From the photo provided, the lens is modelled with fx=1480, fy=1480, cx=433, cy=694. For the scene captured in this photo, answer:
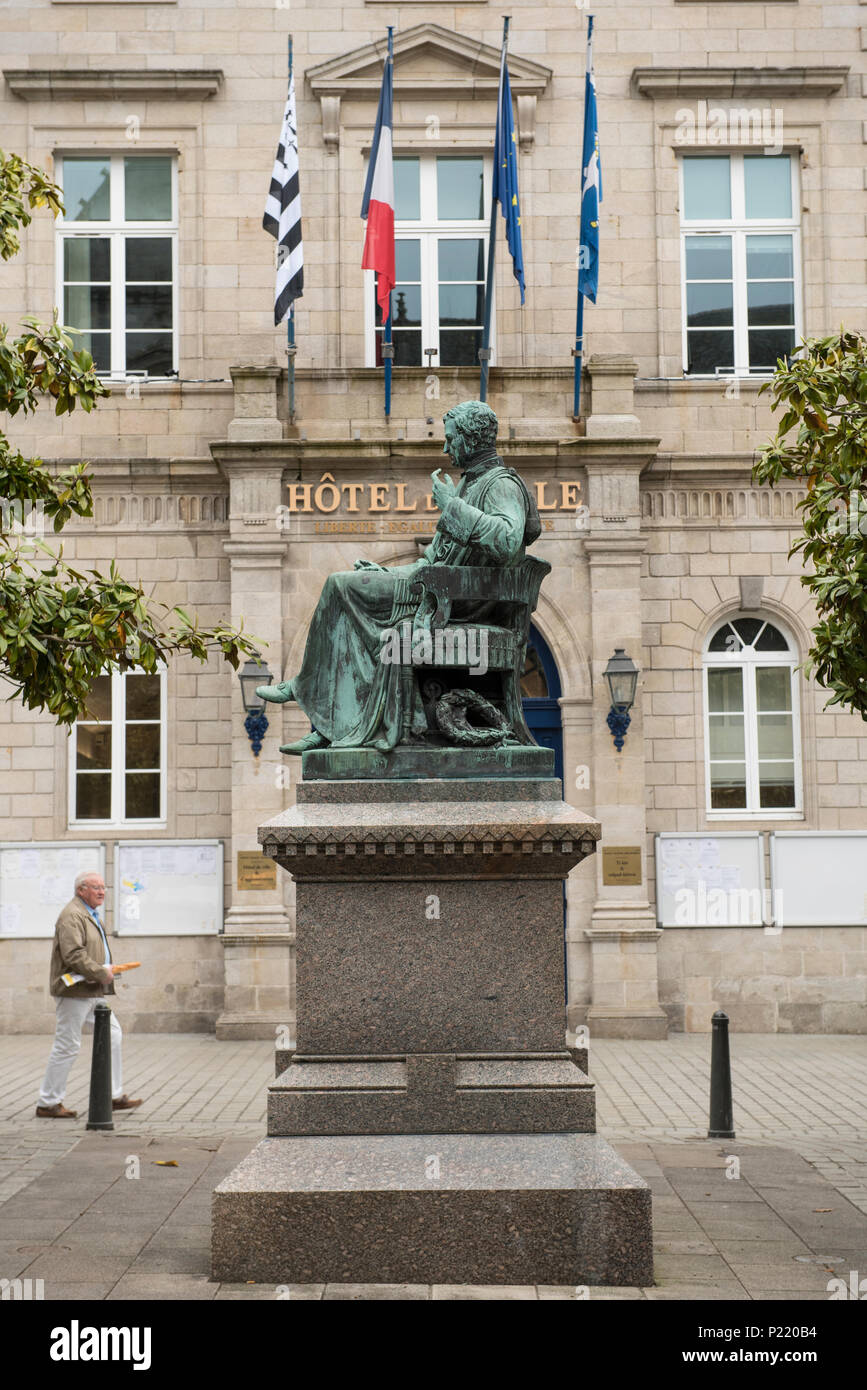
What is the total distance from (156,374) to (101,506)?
1656 millimetres

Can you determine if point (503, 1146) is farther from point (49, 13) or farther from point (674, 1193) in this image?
point (49, 13)

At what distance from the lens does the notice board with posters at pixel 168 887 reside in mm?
15766

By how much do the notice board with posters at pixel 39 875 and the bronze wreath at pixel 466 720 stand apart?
31.1 ft

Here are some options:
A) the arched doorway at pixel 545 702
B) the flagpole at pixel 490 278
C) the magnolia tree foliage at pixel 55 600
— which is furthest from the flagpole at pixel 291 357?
the magnolia tree foliage at pixel 55 600

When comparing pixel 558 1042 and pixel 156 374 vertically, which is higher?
pixel 156 374

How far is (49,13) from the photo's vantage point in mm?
16578

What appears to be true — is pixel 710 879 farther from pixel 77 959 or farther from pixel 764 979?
pixel 77 959

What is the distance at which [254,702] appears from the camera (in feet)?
49.8

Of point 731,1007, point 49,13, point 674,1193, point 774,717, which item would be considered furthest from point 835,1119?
point 49,13

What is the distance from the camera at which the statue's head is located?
7340mm

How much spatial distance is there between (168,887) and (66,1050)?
5.05 metres

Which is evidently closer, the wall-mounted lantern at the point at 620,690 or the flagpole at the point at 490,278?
the flagpole at the point at 490,278

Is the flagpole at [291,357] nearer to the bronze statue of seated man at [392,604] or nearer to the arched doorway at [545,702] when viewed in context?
the arched doorway at [545,702]

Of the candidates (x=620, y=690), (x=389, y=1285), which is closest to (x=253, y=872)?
(x=620, y=690)
